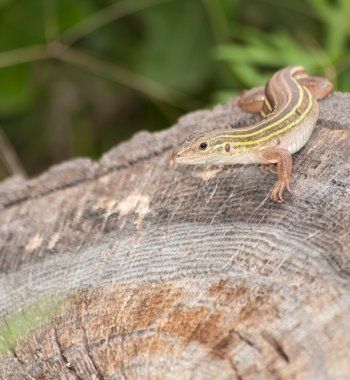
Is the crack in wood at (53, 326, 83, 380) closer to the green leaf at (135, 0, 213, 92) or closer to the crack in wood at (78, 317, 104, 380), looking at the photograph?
the crack in wood at (78, 317, 104, 380)

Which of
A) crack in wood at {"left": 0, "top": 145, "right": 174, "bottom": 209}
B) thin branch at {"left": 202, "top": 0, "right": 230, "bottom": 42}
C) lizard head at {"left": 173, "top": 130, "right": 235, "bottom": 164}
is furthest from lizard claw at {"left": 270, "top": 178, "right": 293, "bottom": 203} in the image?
thin branch at {"left": 202, "top": 0, "right": 230, "bottom": 42}

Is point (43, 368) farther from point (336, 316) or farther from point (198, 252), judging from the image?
point (336, 316)

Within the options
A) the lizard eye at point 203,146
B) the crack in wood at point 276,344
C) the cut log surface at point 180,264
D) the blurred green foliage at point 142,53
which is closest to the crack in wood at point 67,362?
the cut log surface at point 180,264

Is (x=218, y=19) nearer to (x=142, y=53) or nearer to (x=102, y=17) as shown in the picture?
(x=142, y=53)

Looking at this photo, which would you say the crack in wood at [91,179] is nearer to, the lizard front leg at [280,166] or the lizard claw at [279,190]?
the lizard front leg at [280,166]

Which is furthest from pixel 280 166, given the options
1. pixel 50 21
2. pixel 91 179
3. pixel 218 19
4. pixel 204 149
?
pixel 50 21

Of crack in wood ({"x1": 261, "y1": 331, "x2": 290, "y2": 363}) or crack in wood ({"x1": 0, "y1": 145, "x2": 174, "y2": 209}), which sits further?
crack in wood ({"x1": 0, "y1": 145, "x2": 174, "y2": 209})
